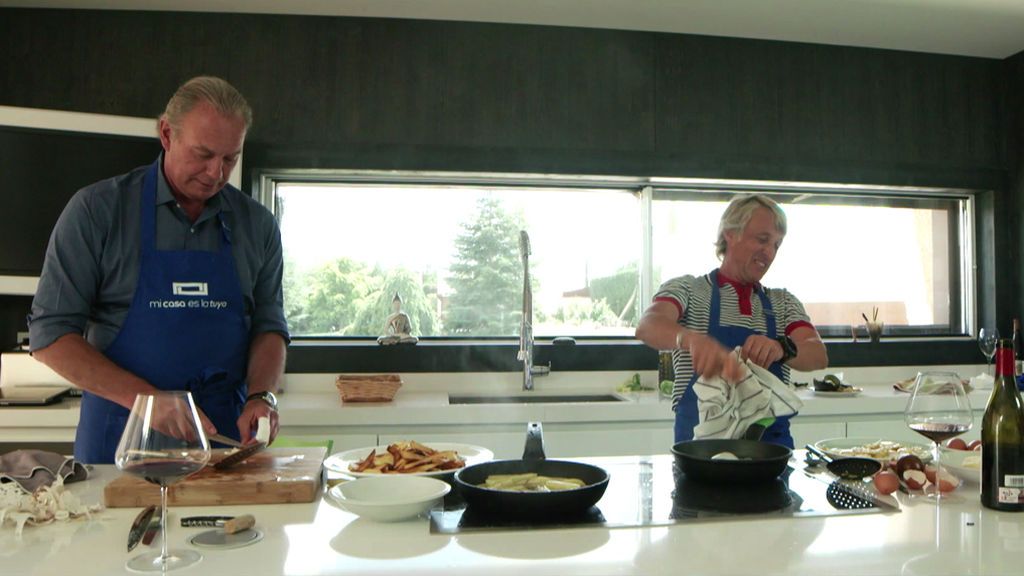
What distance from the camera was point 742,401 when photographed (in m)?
1.95

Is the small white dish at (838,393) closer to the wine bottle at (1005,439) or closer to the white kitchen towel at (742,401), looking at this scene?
the white kitchen towel at (742,401)

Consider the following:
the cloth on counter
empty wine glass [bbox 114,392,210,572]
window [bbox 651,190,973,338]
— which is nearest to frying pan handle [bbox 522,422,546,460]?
empty wine glass [bbox 114,392,210,572]

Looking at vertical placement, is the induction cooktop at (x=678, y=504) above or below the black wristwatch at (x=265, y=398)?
below

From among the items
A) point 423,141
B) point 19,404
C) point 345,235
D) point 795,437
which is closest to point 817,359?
point 795,437

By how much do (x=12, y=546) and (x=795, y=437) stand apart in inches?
111

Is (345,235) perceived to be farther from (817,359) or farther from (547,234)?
(817,359)

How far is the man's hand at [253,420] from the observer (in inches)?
70.7

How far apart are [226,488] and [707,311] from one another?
1.53 m

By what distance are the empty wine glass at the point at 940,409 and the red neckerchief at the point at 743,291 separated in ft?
3.28

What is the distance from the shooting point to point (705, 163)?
391 centimetres

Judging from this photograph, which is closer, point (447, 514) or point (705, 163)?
point (447, 514)

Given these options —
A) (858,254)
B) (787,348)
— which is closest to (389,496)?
(787,348)

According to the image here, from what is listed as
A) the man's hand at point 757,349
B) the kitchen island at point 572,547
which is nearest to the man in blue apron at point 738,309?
the man's hand at point 757,349

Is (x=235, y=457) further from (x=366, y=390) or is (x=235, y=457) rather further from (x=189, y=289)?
(x=366, y=390)
